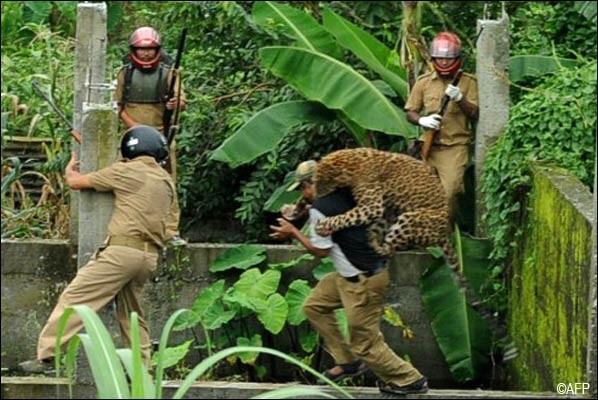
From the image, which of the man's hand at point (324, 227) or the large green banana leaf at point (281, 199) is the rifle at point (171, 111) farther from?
the man's hand at point (324, 227)

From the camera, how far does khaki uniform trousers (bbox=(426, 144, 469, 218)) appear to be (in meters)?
12.5

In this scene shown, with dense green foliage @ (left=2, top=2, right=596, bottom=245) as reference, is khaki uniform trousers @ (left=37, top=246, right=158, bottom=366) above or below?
below

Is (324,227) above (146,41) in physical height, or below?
below

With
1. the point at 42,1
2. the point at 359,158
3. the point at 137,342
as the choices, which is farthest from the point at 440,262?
the point at 42,1

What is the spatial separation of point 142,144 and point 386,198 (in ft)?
5.24

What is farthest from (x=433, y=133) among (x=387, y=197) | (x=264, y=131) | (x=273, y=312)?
(x=387, y=197)

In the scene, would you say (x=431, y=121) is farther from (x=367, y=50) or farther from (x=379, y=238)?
(x=379, y=238)

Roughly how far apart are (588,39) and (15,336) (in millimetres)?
5643

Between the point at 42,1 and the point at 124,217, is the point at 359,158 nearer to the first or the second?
the point at 124,217

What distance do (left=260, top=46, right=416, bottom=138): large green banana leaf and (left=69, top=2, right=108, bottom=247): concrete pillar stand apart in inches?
52.7

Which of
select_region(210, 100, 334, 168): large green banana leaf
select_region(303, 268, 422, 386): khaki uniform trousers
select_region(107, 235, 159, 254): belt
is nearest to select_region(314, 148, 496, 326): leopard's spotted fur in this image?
select_region(303, 268, 422, 386): khaki uniform trousers

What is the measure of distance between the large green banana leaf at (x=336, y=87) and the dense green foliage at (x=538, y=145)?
92 cm

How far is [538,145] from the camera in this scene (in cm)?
1161

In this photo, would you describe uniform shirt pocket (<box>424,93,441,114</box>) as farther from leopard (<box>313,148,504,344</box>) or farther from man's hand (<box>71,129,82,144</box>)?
man's hand (<box>71,129,82,144</box>)
